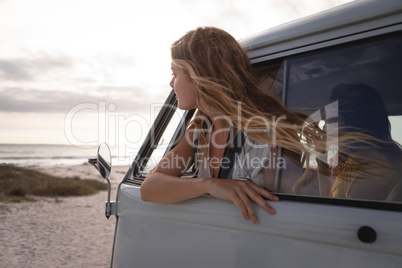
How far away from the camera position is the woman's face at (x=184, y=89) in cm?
→ 186

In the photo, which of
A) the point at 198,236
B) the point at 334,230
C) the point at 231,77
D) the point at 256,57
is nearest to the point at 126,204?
the point at 198,236

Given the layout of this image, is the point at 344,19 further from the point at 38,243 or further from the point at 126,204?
the point at 38,243

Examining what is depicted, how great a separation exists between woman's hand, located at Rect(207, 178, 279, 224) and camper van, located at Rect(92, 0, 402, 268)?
34mm

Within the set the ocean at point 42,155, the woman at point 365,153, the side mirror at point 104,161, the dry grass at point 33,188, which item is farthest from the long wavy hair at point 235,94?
the ocean at point 42,155

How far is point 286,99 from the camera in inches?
59.2

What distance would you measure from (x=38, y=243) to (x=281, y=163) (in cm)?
822

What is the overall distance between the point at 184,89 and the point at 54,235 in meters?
8.40

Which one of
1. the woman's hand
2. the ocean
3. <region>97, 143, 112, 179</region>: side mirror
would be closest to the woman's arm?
the woman's hand

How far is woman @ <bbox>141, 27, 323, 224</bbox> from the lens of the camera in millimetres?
1401

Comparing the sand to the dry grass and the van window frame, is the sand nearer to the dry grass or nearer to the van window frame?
the dry grass

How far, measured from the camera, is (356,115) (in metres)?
1.25

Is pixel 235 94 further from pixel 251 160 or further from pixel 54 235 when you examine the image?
pixel 54 235

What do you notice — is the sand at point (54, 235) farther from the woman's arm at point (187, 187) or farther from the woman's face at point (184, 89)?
the woman's face at point (184, 89)

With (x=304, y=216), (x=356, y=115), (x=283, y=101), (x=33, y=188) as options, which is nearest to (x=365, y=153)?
(x=356, y=115)
